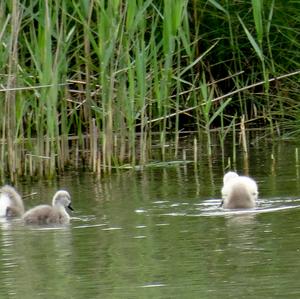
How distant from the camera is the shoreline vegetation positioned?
34.9 ft

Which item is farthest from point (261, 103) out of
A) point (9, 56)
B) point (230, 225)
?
point (230, 225)

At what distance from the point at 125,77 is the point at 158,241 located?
11.7 ft

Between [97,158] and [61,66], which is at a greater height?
[61,66]

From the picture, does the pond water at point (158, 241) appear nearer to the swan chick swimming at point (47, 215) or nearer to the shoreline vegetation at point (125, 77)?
the swan chick swimming at point (47, 215)

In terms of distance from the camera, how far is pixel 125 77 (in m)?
11.2

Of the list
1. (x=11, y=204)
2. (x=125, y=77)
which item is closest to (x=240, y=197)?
(x=11, y=204)

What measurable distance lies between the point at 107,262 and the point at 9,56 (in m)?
3.74

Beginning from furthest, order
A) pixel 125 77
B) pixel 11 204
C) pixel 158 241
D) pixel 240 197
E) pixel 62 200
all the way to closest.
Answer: pixel 125 77 < pixel 11 204 < pixel 62 200 < pixel 240 197 < pixel 158 241

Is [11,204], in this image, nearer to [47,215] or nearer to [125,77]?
[47,215]

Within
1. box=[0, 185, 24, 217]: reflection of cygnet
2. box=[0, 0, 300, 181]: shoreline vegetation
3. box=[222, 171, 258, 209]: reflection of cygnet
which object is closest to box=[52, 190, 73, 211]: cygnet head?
box=[0, 185, 24, 217]: reflection of cygnet

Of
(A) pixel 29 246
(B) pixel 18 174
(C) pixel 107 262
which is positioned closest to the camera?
(C) pixel 107 262

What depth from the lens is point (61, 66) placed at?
35.8ft

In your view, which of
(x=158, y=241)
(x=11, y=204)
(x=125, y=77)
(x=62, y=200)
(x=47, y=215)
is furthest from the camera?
(x=125, y=77)

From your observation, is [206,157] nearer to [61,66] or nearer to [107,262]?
[61,66]
